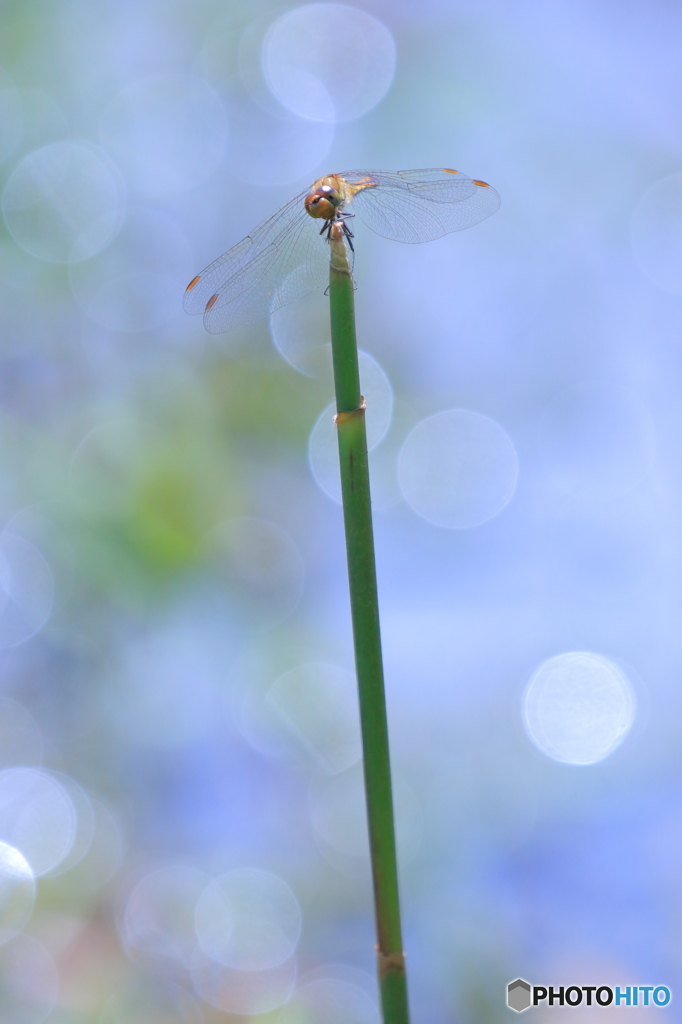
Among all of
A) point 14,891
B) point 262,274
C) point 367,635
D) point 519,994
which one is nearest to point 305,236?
point 262,274

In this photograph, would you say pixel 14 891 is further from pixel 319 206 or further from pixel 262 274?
pixel 319 206

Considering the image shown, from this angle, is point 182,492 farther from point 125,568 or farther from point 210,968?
point 210,968

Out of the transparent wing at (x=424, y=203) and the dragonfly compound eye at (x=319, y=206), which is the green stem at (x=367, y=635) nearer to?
the dragonfly compound eye at (x=319, y=206)

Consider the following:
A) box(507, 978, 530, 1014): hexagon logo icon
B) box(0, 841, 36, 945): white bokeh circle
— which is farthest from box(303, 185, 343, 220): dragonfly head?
box(0, 841, 36, 945): white bokeh circle

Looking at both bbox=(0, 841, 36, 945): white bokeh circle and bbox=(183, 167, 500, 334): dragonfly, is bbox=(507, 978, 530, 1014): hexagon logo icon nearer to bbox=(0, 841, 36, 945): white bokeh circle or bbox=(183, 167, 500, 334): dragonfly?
bbox=(183, 167, 500, 334): dragonfly

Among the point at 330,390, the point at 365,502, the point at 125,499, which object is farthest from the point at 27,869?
the point at 365,502

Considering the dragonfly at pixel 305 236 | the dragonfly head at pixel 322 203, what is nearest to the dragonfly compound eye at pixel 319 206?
the dragonfly head at pixel 322 203
